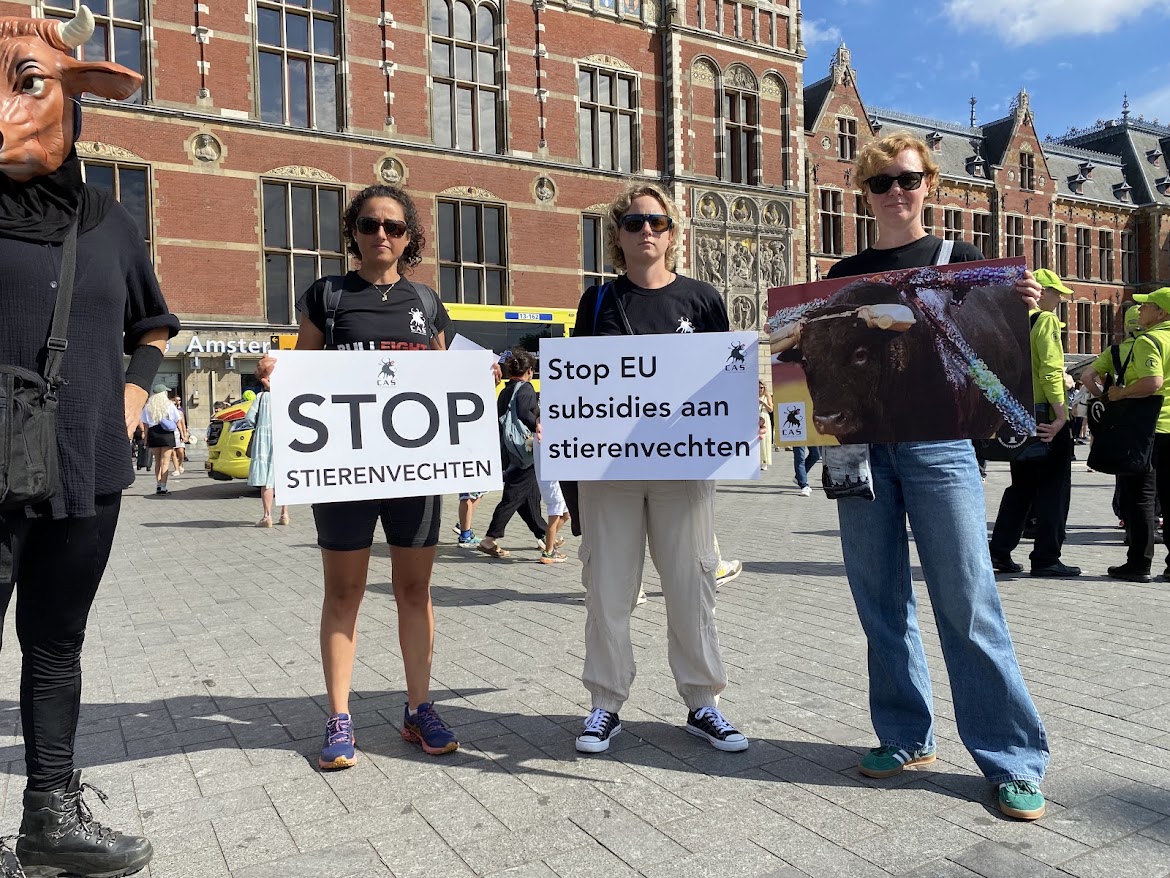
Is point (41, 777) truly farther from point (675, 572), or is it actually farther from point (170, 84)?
point (170, 84)

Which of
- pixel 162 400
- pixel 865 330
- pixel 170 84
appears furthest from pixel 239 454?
pixel 865 330

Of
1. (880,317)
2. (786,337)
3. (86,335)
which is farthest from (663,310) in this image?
(86,335)

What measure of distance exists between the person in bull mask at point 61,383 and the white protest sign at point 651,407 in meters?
1.43

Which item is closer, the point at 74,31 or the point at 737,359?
the point at 74,31

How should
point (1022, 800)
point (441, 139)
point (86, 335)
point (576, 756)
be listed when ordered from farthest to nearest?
point (441, 139) < point (576, 756) < point (1022, 800) < point (86, 335)

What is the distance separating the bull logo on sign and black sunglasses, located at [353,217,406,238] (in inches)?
18.1

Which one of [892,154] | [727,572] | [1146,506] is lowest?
[727,572]

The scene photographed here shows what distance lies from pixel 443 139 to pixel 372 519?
2102cm

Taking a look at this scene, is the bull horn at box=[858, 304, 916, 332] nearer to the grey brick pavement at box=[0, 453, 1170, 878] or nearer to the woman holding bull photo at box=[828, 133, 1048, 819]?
the woman holding bull photo at box=[828, 133, 1048, 819]

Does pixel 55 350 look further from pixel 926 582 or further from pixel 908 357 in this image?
pixel 926 582

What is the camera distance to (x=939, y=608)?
112 inches

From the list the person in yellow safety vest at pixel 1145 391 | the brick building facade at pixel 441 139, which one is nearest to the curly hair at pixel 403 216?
the person in yellow safety vest at pixel 1145 391

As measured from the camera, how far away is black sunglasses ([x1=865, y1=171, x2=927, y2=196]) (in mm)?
2885

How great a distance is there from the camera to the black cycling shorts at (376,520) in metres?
3.21
